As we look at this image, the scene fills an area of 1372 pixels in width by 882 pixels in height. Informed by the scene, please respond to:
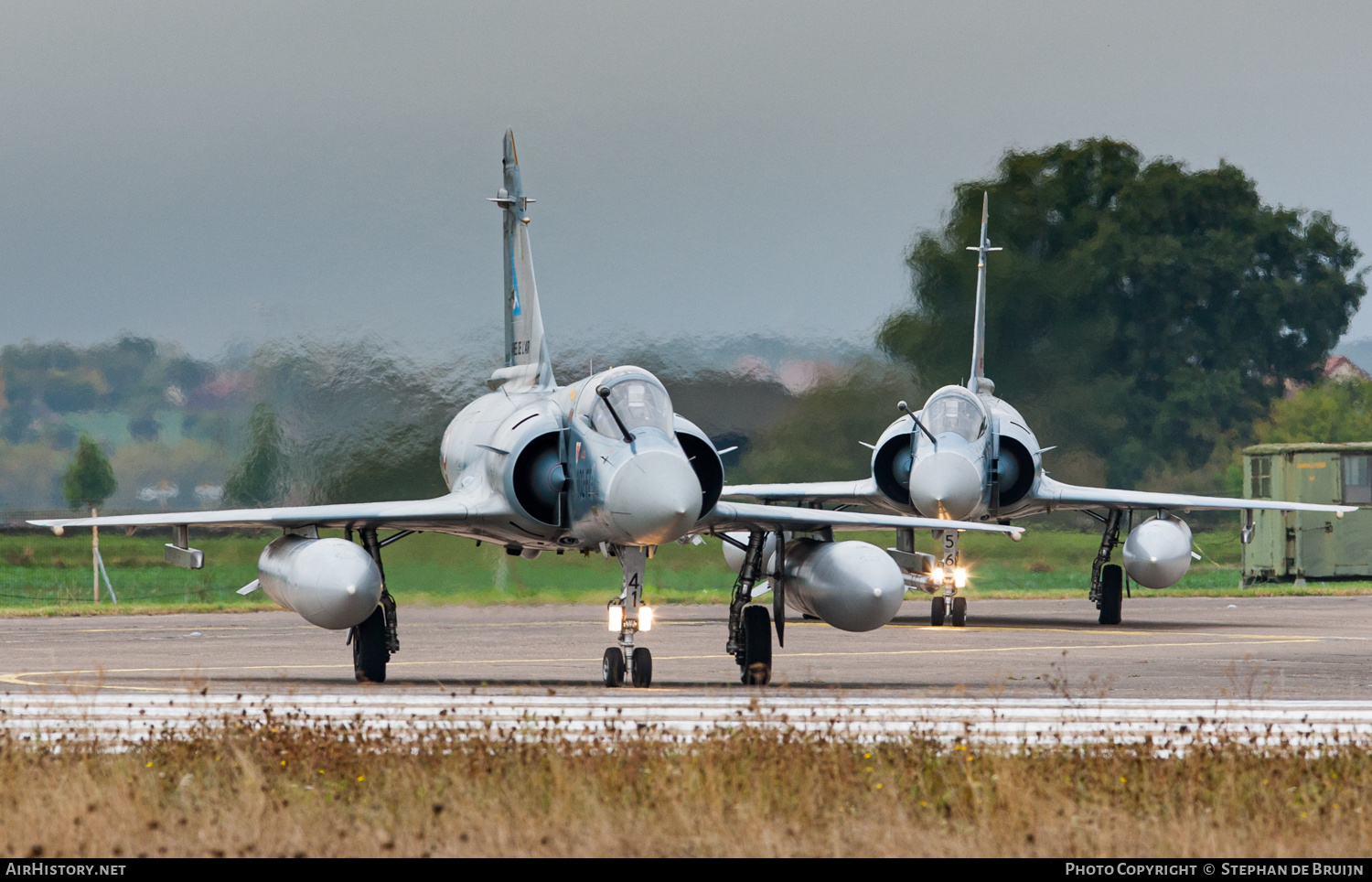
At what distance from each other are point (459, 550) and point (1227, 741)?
62.7 feet

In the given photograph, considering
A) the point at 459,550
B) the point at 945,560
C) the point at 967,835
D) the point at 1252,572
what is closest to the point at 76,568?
the point at 459,550

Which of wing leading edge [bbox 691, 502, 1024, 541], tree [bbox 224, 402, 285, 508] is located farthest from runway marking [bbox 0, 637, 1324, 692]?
tree [bbox 224, 402, 285, 508]

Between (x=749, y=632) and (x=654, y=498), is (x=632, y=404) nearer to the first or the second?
(x=654, y=498)

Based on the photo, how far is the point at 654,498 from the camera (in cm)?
1278

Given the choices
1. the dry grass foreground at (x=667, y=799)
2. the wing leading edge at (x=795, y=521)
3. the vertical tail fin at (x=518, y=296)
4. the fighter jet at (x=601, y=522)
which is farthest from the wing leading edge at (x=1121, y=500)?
the dry grass foreground at (x=667, y=799)

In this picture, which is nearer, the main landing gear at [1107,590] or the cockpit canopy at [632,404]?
the cockpit canopy at [632,404]

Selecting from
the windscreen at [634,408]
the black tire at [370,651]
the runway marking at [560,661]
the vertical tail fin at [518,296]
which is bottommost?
the runway marking at [560,661]

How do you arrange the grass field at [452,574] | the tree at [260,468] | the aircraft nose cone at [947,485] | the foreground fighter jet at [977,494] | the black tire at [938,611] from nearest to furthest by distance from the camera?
the aircraft nose cone at [947,485] < the foreground fighter jet at [977,494] < the black tire at [938,611] < the tree at [260,468] < the grass field at [452,574]

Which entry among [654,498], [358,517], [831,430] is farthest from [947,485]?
[654,498]

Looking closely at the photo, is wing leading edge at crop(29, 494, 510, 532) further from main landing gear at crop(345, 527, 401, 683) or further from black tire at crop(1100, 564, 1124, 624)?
black tire at crop(1100, 564, 1124, 624)

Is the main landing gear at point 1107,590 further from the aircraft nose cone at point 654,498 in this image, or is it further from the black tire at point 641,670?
the aircraft nose cone at point 654,498

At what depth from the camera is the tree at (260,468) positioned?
24938 millimetres

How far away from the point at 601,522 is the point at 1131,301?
30202mm

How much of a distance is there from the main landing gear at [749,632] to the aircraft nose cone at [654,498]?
1.55 m
